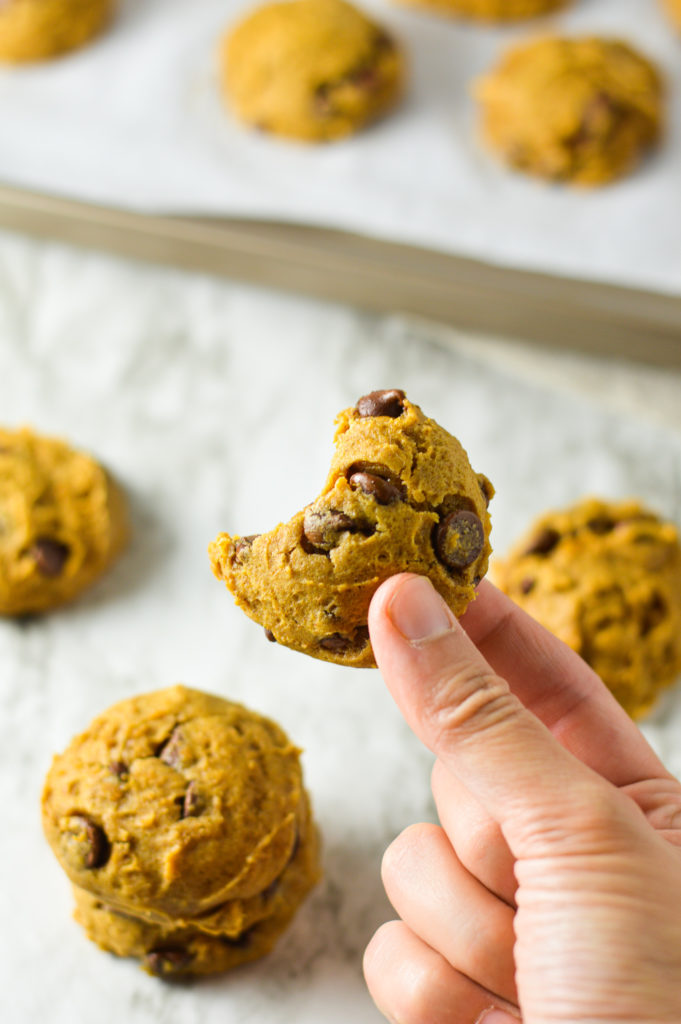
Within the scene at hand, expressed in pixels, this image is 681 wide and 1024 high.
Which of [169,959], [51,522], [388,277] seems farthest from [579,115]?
[169,959]

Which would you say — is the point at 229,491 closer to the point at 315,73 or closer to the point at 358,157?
the point at 358,157

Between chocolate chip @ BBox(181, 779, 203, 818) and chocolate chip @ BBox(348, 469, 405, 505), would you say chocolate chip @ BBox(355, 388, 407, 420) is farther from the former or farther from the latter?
chocolate chip @ BBox(181, 779, 203, 818)

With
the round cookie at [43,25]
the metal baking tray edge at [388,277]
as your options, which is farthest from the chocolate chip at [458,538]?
the round cookie at [43,25]

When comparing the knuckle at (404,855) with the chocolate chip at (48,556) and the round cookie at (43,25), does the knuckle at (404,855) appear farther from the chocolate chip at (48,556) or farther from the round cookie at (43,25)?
the round cookie at (43,25)

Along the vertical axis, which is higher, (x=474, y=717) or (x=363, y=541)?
(x=363, y=541)

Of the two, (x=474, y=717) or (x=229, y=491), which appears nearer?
(x=474, y=717)
